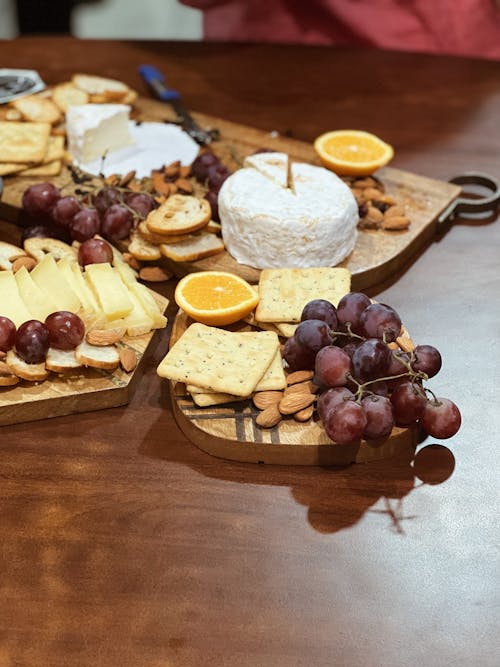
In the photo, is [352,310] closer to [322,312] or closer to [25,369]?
[322,312]

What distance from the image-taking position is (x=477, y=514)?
4.17 ft

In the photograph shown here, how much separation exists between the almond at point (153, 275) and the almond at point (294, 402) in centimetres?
50

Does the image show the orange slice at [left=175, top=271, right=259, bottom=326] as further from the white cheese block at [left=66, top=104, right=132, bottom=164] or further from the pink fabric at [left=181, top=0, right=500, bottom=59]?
the pink fabric at [left=181, top=0, right=500, bottom=59]

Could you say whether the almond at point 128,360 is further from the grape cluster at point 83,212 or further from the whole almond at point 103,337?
the grape cluster at point 83,212

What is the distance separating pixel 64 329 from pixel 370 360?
0.51 m

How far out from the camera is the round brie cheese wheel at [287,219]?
1.68 metres

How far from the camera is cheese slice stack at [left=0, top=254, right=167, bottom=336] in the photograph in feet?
4.94

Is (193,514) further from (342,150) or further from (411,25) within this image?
(411,25)

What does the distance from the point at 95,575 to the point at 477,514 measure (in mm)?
560

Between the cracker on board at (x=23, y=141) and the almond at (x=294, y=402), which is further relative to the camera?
the cracker on board at (x=23, y=141)

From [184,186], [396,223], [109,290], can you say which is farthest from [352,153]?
[109,290]

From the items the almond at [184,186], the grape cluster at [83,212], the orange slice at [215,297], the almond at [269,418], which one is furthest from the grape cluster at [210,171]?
the almond at [269,418]

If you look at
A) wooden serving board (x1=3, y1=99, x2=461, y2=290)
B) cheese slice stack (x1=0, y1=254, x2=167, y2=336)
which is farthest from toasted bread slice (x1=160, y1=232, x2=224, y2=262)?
cheese slice stack (x1=0, y1=254, x2=167, y2=336)

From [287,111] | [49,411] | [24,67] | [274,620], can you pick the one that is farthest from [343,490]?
[24,67]
